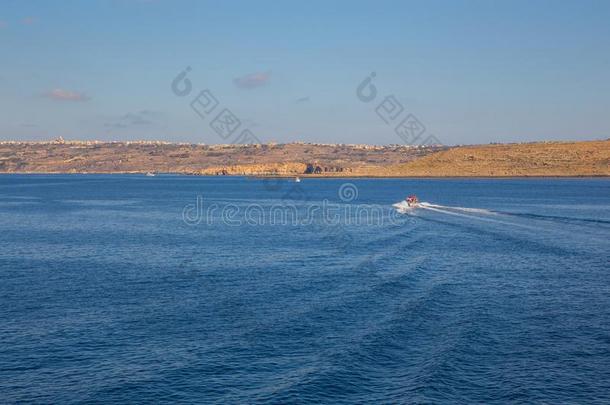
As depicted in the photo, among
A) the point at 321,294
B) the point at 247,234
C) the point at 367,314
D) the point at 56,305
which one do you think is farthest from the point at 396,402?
the point at 247,234

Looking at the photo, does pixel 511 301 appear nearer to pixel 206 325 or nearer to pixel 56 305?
pixel 206 325

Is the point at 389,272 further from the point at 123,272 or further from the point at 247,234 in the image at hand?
the point at 247,234

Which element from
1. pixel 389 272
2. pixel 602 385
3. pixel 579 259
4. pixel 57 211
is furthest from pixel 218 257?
pixel 57 211

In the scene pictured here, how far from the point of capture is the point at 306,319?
35094 mm

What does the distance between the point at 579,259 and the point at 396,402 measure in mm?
37444

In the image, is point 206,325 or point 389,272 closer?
point 206,325

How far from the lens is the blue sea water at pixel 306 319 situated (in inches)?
1024

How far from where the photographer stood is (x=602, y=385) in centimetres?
2627

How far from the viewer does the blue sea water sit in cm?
2602

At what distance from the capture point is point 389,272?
49031mm

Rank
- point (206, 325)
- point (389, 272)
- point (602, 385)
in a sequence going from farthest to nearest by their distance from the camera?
point (389, 272), point (206, 325), point (602, 385)

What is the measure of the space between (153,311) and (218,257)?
20.6 metres

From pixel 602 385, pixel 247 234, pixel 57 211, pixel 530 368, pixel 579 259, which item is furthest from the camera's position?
pixel 57 211

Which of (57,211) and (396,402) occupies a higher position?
(57,211)
